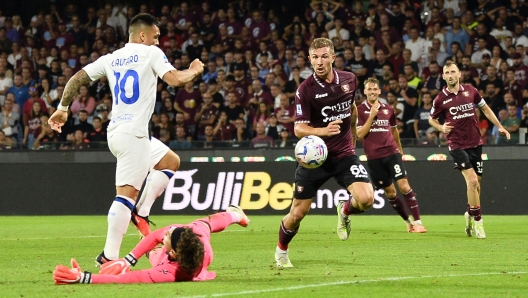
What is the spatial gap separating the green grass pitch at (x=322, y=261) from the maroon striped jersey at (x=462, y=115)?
4.76 ft

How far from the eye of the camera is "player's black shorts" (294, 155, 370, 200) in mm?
9391

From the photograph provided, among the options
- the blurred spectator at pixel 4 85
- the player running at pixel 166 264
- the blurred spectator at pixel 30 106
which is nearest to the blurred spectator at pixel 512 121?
the blurred spectator at pixel 30 106

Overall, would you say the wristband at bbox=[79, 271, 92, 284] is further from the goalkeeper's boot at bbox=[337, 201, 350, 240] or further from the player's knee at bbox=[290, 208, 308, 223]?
the goalkeeper's boot at bbox=[337, 201, 350, 240]

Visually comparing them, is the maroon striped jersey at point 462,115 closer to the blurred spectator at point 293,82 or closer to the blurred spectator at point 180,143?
the blurred spectator at point 180,143

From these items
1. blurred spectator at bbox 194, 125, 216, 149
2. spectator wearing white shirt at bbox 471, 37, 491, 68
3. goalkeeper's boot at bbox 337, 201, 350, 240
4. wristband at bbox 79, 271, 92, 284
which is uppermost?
spectator wearing white shirt at bbox 471, 37, 491, 68

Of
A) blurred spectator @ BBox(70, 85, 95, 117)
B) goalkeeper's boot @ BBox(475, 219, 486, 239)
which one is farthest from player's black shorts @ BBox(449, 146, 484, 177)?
blurred spectator @ BBox(70, 85, 95, 117)

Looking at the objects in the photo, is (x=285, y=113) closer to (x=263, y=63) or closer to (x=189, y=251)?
(x=263, y=63)

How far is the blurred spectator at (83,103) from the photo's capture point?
23562mm

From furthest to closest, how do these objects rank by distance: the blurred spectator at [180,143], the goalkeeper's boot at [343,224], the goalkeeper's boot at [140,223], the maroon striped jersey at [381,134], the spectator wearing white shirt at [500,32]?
the spectator wearing white shirt at [500,32]
the blurred spectator at [180,143]
the maroon striped jersey at [381,134]
the goalkeeper's boot at [343,224]
the goalkeeper's boot at [140,223]

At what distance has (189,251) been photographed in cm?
749

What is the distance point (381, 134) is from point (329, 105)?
6.22 meters

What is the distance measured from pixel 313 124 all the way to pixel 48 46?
61.7 ft

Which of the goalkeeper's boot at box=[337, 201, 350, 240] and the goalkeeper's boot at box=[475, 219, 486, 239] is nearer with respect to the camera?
the goalkeeper's boot at box=[337, 201, 350, 240]

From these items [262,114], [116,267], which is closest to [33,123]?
[262,114]
